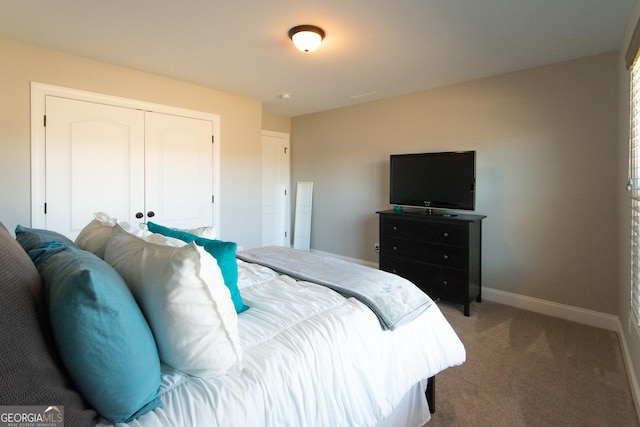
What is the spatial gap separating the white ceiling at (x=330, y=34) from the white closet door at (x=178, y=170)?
22.4 inches

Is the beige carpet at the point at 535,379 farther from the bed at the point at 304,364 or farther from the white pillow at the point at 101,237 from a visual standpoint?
the white pillow at the point at 101,237

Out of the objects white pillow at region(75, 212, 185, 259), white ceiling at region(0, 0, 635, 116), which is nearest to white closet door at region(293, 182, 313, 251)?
white ceiling at region(0, 0, 635, 116)

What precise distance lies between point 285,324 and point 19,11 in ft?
9.24

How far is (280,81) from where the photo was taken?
3547 mm

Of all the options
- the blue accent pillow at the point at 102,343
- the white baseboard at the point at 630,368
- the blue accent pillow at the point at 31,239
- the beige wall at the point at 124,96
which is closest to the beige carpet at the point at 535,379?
the white baseboard at the point at 630,368

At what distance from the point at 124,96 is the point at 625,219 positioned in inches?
174

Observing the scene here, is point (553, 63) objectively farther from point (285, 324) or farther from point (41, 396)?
point (41, 396)

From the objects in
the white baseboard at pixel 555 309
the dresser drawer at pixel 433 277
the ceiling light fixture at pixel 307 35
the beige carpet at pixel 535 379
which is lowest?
the beige carpet at pixel 535 379

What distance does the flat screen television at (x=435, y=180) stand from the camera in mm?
3283

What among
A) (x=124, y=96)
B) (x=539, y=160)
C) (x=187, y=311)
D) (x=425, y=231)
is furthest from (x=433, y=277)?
(x=124, y=96)

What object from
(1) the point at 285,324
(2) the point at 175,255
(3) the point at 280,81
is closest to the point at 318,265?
(1) the point at 285,324

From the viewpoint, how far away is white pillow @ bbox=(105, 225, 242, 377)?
93cm

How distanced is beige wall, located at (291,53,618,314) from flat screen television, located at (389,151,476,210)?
0.28m

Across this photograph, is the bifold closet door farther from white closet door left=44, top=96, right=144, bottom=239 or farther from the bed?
the bed
